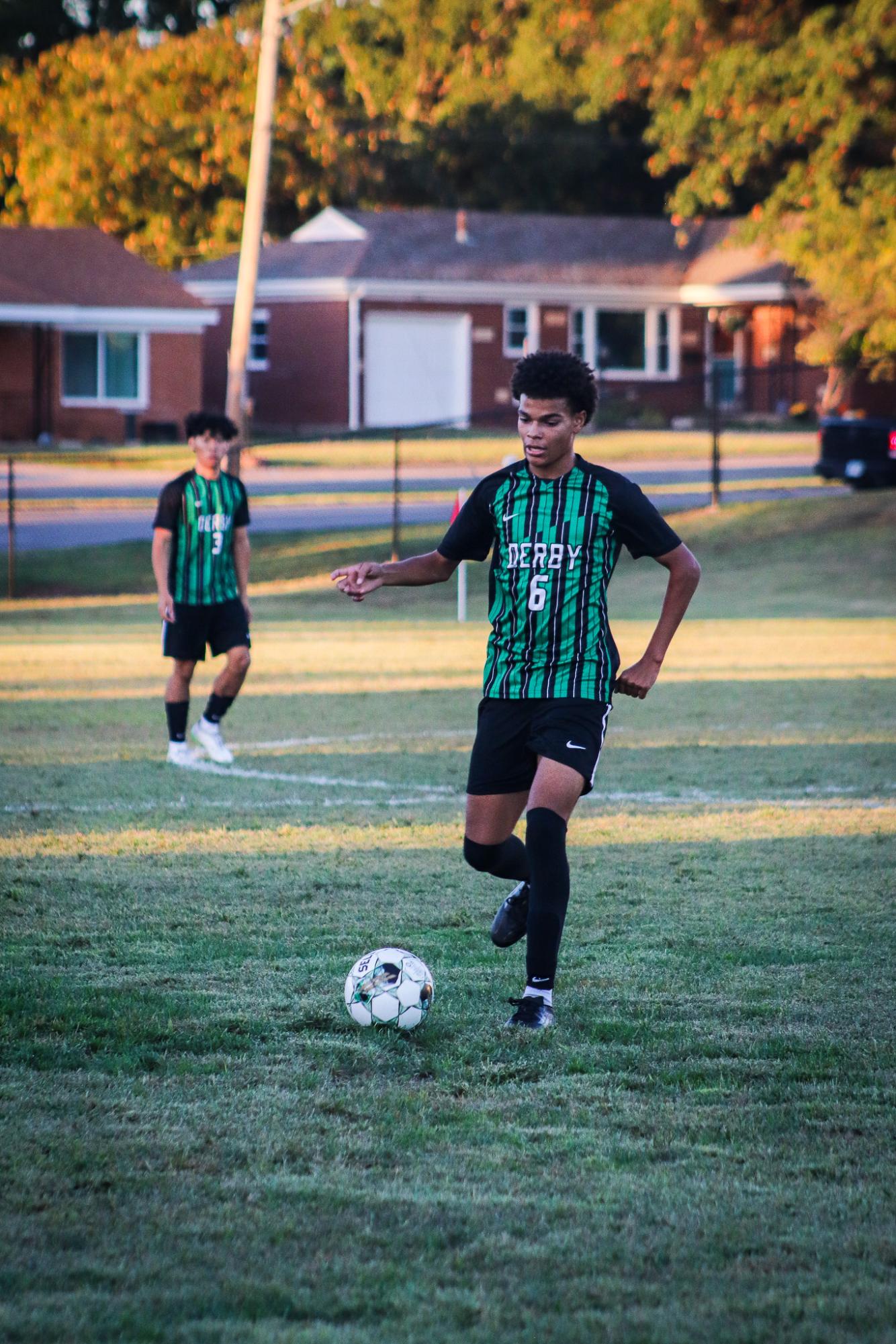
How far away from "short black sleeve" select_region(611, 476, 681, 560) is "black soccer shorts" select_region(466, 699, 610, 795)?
0.51 metres

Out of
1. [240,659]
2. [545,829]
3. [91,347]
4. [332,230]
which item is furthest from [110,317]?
[545,829]

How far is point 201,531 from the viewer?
947cm

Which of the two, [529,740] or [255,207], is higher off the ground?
[255,207]

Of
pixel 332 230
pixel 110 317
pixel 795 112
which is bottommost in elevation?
pixel 110 317

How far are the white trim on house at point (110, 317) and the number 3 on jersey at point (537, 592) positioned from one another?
3466 centimetres

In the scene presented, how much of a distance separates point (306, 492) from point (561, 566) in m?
25.6

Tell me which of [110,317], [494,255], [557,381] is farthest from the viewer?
[494,255]

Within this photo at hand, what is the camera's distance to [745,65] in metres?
25.6

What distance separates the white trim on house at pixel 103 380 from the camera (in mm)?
39281

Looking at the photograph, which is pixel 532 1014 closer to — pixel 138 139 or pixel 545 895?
pixel 545 895

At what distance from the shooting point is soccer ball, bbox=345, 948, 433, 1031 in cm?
486

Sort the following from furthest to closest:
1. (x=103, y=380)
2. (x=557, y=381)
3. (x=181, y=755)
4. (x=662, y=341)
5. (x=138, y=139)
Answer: (x=138, y=139) < (x=662, y=341) < (x=103, y=380) < (x=181, y=755) < (x=557, y=381)

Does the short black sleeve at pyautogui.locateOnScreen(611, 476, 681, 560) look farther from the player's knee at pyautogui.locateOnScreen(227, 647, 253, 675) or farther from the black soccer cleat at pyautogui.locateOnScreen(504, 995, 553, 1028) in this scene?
the player's knee at pyautogui.locateOnScreen(227, 647, 253, 675)

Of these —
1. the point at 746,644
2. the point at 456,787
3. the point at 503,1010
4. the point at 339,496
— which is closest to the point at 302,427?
the point at 339,496
